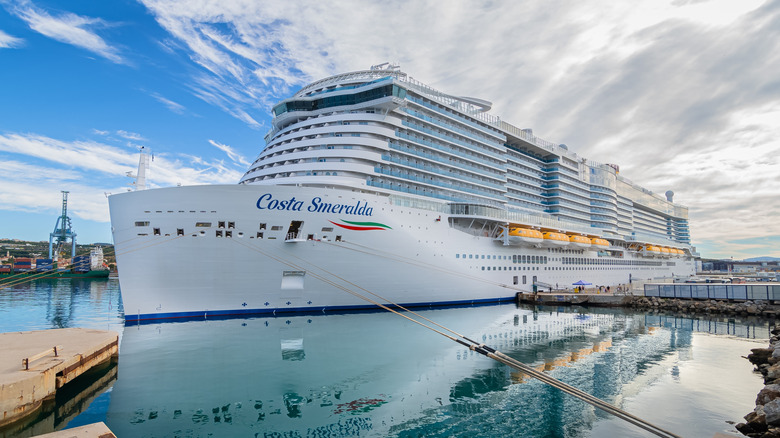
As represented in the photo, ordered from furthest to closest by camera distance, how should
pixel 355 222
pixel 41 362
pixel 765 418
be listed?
Result: pixel 355 222 < pixel 41 362 < pixel 765 418

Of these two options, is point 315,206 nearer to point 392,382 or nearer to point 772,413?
point 392,382

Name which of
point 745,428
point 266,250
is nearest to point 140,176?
point 266,250

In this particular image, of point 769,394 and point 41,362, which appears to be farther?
point 41,362

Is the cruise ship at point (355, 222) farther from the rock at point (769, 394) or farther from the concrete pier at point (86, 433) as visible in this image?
the rock at point (769, 394)

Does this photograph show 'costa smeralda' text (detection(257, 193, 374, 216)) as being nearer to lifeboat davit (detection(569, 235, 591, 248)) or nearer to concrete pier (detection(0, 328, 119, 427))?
concrete pier (detection(0, 328, 119, 427))

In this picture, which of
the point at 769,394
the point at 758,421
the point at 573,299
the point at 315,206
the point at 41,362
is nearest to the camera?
the point at 758,421

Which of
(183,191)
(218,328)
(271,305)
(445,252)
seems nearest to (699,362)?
(445,252)

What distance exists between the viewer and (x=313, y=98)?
83.0 ft

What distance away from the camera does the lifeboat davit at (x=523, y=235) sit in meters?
28.6

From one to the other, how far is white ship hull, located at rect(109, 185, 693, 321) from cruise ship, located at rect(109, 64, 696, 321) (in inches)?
2.2

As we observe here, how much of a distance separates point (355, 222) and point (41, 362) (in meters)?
12.5

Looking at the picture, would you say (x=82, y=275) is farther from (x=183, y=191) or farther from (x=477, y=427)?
(x=477, y=427)

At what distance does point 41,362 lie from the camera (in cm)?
998

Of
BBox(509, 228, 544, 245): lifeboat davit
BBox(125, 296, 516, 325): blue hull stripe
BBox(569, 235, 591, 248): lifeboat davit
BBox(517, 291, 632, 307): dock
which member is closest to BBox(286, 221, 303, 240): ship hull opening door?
BBox(125, 296, 516, 325): blue hull stripe
